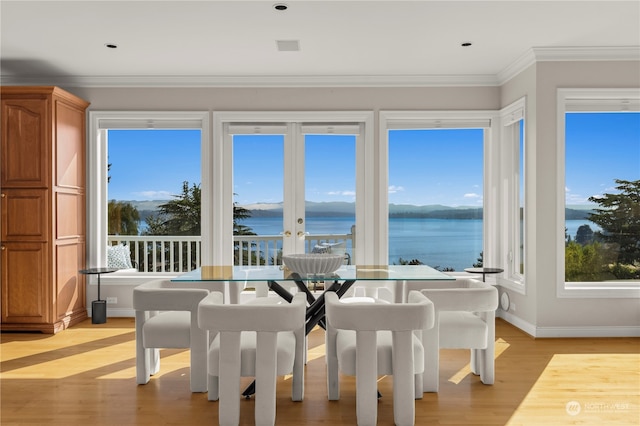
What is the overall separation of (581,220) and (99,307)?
4938 mm

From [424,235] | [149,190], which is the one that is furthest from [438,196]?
[149,190]

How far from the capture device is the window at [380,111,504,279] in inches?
229

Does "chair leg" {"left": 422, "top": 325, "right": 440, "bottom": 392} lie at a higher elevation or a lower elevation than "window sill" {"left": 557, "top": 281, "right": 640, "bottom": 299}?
lower

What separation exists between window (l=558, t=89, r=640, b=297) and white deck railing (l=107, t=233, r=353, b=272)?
90.4 inches

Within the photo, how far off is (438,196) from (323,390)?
10.2ft

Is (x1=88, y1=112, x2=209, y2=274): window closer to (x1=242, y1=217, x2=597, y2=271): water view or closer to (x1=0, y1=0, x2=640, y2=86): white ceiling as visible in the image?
(x1=0, y1=0, x2=640, y2=86): white ceiling

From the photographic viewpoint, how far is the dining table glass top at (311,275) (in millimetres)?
3185

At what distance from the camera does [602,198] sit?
5.08 meters

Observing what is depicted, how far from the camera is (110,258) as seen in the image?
19.2 feet

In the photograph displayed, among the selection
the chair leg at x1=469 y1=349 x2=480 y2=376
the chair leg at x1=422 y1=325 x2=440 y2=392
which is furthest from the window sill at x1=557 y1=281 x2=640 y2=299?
the chair leg at x1=422 y1=325 x2=440 y2=392

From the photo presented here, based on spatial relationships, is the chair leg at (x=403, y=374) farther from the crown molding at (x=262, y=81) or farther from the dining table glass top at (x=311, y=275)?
the crown molding at (x=262, y=81)

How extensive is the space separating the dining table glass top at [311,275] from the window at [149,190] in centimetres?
235

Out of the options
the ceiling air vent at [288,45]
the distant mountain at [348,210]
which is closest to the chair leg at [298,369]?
the ceiling air vent at [288,45]

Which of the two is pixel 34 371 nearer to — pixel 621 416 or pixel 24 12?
pixel 24 12
